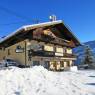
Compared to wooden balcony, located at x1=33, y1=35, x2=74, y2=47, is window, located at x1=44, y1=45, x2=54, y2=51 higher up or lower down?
lower down

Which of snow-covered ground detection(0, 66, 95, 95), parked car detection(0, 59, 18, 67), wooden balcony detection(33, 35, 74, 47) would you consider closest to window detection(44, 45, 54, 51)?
wooden balcony detection(33, 35, 74, 47)

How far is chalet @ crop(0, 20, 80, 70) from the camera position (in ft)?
111

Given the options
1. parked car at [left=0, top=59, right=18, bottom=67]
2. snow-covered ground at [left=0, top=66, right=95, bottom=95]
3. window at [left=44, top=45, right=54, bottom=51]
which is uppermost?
window at [left=44, top=45, right=54, bottom=51]

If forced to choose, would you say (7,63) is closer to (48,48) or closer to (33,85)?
(48,48)

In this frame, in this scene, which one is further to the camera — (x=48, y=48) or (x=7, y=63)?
(x=48, y=48)

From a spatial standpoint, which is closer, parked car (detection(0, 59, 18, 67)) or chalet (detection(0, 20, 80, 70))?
parked car (detection(0, 59, 18, 67))

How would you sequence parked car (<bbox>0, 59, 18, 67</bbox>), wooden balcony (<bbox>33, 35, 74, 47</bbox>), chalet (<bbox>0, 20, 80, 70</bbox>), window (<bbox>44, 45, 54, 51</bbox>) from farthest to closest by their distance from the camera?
1. window (<bbox>44, 45, 54, 51</bbox>)
2. wooden balcony (<bbox>33, 35, 74, 47</bbox>)
3. chalet (<bbox>0, 20, 80, 70</bbox>)
4. parked car (<bbox>0, 59, 18, 67</bbox>)

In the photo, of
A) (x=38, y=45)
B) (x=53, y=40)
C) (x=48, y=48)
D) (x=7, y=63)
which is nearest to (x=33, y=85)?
(x=7, y=63)

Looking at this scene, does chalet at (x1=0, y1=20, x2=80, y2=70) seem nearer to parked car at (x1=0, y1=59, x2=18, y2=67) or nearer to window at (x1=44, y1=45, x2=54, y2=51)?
window at (x1=44, y1=45, x2=54, y2=51)

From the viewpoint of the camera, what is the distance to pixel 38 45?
35.4m

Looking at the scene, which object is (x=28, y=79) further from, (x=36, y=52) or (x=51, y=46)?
(x=51, y=46)

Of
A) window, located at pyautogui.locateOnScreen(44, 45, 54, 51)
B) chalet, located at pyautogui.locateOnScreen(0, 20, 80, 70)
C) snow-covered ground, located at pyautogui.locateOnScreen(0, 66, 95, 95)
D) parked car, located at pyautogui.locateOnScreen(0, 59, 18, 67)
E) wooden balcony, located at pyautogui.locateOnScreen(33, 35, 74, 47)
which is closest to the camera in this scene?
snow-covered ground, located at pyautogui.locateOnScreen(0, 66, 95, 95)

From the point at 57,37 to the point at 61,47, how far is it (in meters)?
2.27

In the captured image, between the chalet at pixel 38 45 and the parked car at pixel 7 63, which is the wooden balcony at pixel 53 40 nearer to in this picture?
the chalet at pixel 38 45
